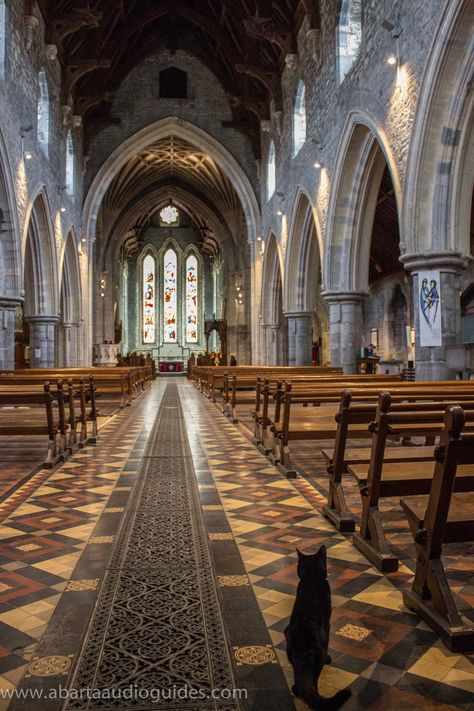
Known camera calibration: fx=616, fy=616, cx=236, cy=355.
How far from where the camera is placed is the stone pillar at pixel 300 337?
19141 millimetres

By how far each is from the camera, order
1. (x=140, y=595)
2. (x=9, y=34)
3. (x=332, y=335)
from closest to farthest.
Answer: (x=140, y=595)
(x=9, y=34)
(x=332, y=335)

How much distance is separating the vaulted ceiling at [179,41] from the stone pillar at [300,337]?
7.58 meters

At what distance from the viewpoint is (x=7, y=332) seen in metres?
13.8

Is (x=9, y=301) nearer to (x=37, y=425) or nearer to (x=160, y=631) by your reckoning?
(x=37, y=425)

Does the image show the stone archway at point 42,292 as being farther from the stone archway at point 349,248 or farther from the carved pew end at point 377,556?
the carved pew end at point 377,556

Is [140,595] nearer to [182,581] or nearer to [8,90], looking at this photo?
[182,581]

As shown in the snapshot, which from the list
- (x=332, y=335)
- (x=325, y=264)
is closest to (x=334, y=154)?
(x=325, y=264)

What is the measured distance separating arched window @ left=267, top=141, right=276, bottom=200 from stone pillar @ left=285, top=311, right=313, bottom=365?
6.11 meters

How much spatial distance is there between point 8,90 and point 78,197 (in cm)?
1037

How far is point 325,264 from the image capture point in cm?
1439

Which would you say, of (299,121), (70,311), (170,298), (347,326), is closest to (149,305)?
(170,298)

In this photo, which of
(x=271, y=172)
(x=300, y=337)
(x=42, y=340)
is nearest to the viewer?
(x=42, y=340)

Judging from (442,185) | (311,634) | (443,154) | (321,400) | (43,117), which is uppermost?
(43,117)

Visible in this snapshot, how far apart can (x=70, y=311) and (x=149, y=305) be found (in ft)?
66.8
